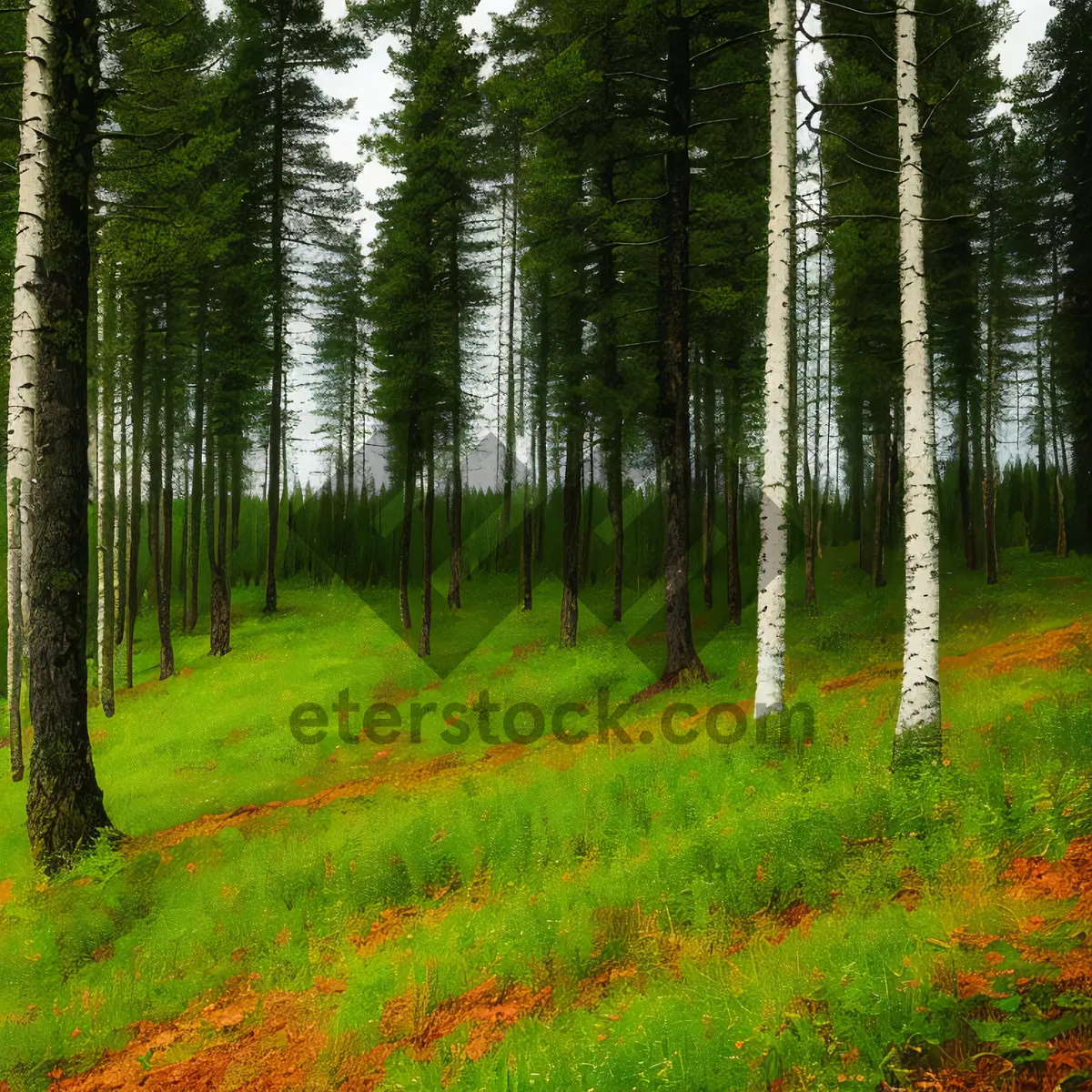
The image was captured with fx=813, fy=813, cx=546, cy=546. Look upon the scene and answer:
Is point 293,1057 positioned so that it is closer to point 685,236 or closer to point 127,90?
point 127,90

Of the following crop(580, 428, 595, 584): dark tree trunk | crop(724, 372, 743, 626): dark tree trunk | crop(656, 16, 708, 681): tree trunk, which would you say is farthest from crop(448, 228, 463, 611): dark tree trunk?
crop(656, 16, 708, 681): tree trunk

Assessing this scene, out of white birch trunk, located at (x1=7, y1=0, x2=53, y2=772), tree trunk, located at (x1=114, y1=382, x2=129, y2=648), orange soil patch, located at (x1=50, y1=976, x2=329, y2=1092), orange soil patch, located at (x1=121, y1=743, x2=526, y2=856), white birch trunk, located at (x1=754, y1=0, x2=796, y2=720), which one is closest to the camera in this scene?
orange soil patch, located at (x1=50, y1=976, x2=329, y2=1092)

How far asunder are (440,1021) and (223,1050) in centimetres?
162

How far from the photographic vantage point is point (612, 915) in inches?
250

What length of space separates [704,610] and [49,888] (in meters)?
16.9

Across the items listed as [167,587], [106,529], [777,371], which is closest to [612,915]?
[777,371]

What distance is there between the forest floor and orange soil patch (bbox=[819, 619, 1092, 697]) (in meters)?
0.09

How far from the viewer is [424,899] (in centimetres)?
777

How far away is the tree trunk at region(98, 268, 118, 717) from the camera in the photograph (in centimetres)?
1798

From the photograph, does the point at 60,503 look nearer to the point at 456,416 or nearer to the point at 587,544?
the point at 456,416

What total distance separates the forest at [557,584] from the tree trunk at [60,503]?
4 centimetres

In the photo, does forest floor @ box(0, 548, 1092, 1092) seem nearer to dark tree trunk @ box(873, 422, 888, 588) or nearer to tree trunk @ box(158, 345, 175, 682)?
tree trunk @ box(158, 345, 175, 682)

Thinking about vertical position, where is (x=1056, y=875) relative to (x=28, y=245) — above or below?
below

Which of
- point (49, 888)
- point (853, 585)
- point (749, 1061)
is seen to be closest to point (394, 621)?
point (853, 585)
